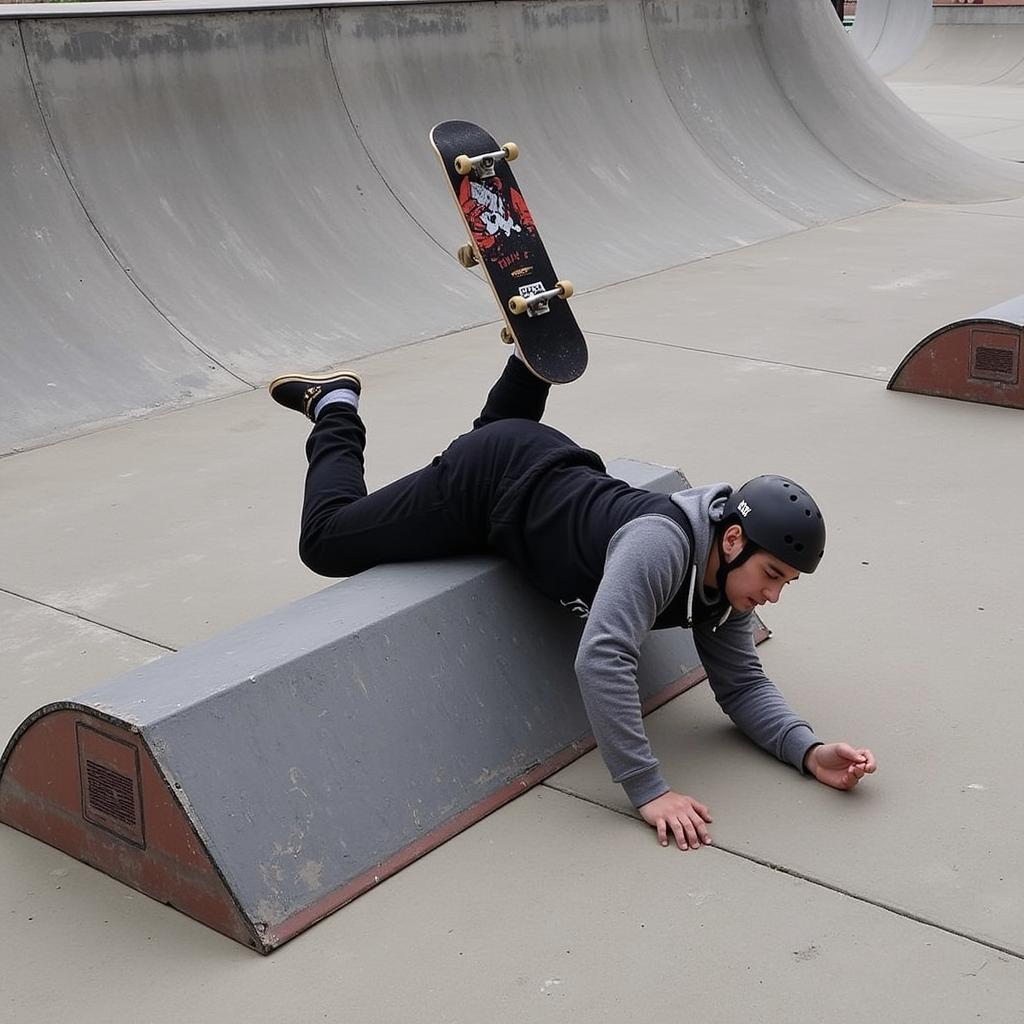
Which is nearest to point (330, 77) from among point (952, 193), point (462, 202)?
point (462, 202)

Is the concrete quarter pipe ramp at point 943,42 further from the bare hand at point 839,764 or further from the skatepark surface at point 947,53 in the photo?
the bare hand at point 839,764

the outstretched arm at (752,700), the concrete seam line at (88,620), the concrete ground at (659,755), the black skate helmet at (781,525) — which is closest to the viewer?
the concrete ground at (659,755)

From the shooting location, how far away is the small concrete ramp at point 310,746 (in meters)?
2.83

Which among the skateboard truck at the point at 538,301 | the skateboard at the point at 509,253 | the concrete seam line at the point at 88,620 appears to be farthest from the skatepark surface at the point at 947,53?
the concrete seam line at the point at 88,620

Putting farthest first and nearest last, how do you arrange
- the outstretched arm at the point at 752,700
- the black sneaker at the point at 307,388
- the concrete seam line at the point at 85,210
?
the concrete seam line at the point at 85,210 < the black sneaker at the point at 307,388 < the outstretched arm at the point at 752,700

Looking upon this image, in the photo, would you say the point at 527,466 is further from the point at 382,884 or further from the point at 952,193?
the point at 952,193

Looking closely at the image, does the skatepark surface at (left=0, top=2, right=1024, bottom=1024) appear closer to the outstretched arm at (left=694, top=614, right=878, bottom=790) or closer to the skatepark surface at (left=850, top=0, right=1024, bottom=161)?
the outstretched arm at (left=694, top=614, right=878, bottom=790)

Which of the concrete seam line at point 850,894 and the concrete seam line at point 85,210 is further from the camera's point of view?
the concrete seam line at point 85,210

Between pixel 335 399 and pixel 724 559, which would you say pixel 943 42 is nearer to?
pixel 335 399

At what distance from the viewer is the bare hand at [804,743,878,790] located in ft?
10.7

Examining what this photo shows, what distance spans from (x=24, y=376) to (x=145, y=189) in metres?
1.65

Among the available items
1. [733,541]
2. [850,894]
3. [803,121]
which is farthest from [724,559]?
[803,121]

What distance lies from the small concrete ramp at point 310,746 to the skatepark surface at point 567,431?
67 millimetres

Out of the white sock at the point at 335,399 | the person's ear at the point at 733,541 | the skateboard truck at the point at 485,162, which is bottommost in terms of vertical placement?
the person's ear at the point at 733,541
